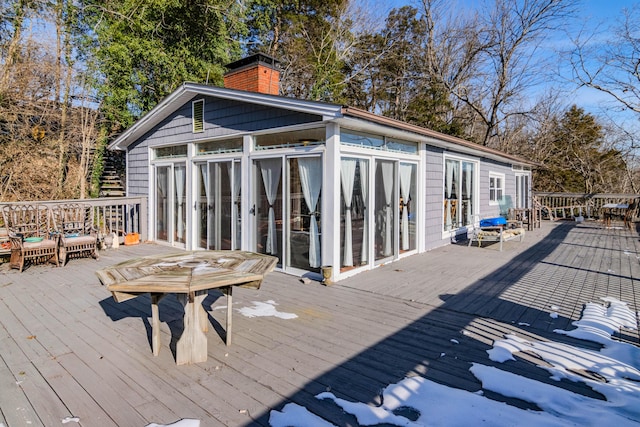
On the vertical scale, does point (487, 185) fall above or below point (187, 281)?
above

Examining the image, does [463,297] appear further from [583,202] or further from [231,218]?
[583,202]

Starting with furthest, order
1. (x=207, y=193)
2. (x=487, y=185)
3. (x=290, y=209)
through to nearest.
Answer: (x=487, y=185), (x=207, y=193), (x=290, y=209)

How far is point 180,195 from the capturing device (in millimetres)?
7719

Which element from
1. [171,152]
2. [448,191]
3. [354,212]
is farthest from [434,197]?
[171,152]

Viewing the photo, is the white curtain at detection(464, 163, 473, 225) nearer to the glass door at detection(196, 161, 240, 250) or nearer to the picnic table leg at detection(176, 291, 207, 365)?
the glass door at detection(196, 161, 240, 250)

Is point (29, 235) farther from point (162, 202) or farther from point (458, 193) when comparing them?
point (458, 193)

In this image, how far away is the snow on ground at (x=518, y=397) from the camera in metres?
2.09

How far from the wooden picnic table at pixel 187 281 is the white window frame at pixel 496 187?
9.41m

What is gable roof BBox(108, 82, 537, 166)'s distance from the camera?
4703 mm

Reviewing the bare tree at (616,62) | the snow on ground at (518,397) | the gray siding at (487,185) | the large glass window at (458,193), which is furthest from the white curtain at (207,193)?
the bare tree at (616,62)

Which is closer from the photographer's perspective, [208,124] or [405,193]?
[405,193]

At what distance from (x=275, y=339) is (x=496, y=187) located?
10169mm

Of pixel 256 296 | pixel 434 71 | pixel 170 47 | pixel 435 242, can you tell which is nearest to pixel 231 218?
pixel 256 296

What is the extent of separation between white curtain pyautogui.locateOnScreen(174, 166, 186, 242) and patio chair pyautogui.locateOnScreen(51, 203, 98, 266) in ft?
5.04
